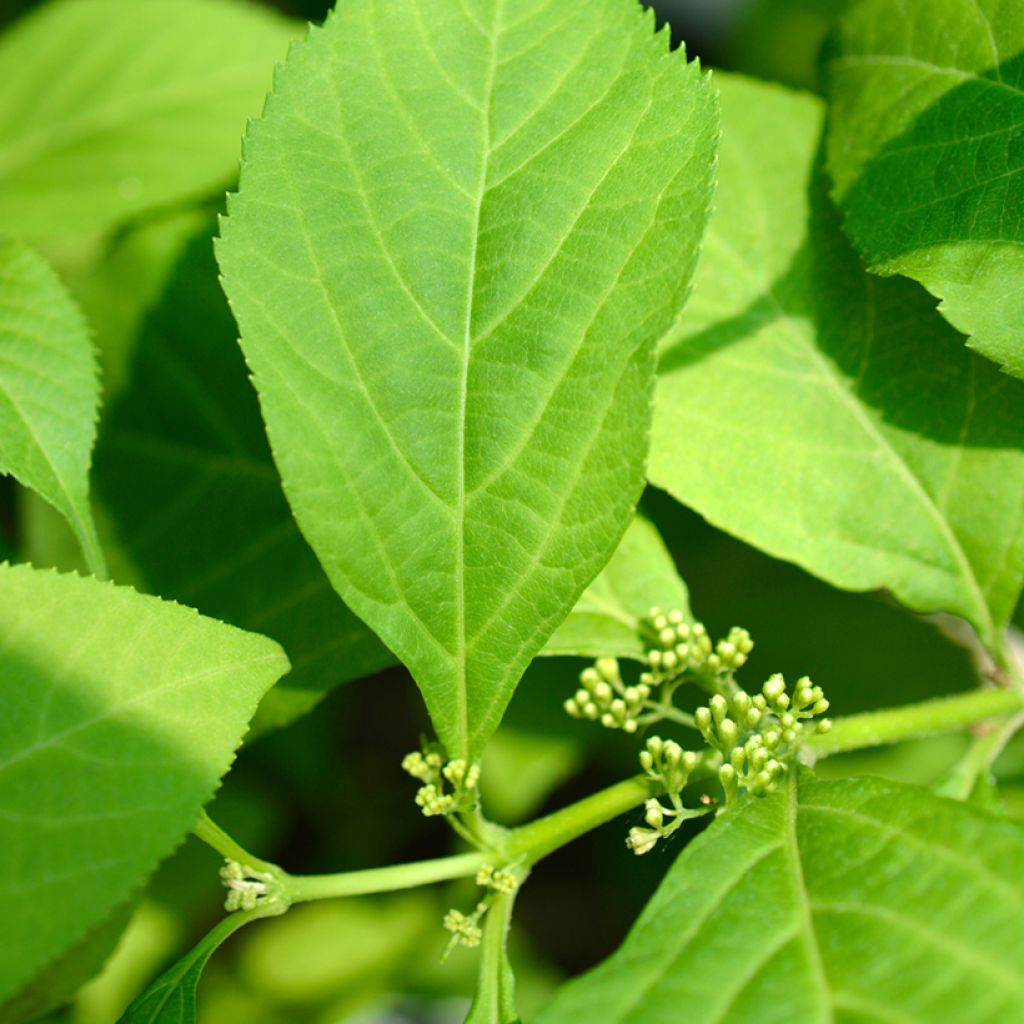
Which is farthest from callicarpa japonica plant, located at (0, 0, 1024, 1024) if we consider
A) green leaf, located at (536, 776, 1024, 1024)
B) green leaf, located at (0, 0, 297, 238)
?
green leaf, located at (0, 0, 297, 238)

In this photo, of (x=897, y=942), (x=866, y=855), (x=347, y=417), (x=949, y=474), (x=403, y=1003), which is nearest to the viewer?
(x=897, y=942)

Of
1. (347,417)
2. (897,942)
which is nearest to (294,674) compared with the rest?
(347,417)

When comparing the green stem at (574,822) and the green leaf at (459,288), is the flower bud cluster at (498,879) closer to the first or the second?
the green stem at (574,822)

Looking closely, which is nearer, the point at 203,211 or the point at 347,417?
the point at 347,417

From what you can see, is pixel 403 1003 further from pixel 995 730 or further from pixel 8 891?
pixel 8 891

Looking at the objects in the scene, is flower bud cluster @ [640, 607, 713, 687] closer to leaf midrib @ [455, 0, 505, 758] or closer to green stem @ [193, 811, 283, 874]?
leaf midrib @ [455, 0, 505, 758]

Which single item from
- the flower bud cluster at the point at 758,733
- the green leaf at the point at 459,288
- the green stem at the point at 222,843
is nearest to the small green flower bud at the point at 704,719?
the flower bud cluster at the point at 758,733

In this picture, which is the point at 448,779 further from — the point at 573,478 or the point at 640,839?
the point at 573,478
